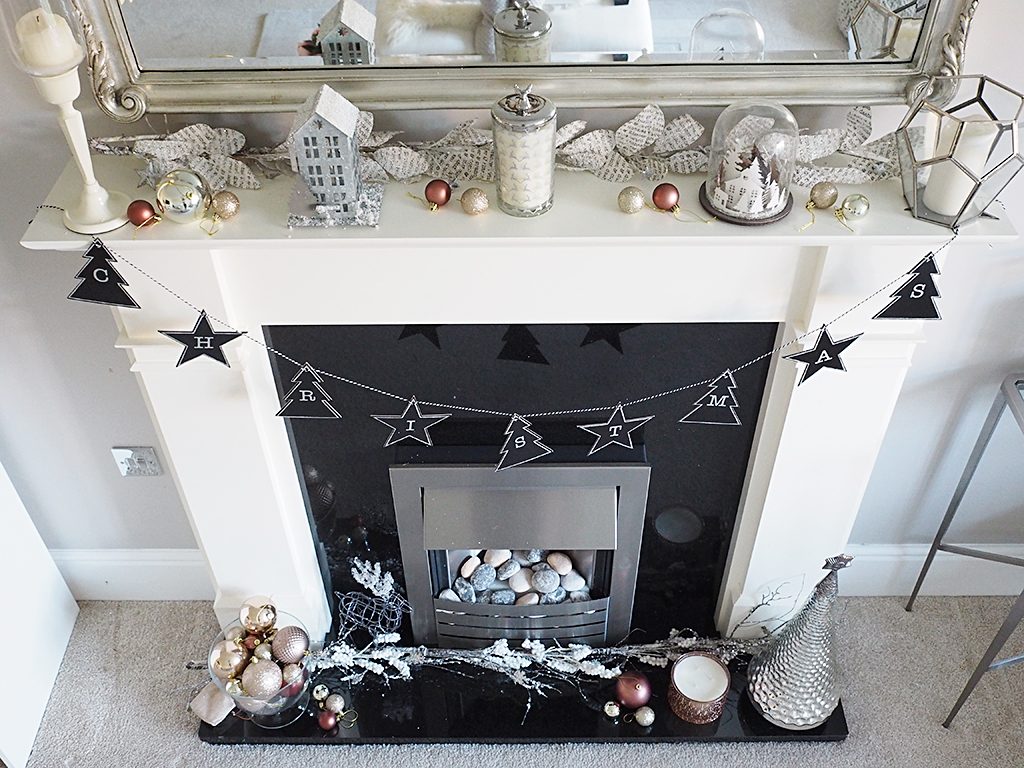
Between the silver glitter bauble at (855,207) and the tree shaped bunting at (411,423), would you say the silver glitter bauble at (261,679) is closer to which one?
the tree shaped bunting at (411,423)

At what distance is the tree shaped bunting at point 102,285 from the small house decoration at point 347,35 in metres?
0.44

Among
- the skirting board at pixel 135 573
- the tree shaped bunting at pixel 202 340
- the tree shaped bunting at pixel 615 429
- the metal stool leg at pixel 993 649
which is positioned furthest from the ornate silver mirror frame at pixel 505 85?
the skirting board at pixel 135 573

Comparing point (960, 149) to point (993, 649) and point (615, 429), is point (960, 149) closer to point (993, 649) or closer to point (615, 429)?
point (615, 429)

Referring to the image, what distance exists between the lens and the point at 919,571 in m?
2.25

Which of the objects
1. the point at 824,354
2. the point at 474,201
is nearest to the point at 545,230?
the point at 474,201

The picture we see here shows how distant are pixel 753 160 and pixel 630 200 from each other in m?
0.18

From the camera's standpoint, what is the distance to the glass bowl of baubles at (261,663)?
1940 mm

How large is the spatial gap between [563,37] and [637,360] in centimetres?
57

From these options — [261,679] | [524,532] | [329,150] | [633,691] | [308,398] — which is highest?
[329,150]

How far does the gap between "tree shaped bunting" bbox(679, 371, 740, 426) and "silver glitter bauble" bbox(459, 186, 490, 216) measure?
0.57 m

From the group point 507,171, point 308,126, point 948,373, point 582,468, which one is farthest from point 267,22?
point 948,373

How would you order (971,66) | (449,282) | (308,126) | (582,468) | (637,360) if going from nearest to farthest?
(308,126) < (971,66) < (449,282) < (637,360) < (582,468)

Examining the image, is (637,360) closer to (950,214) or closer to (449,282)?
(449,282)

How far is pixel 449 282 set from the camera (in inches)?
60.8
